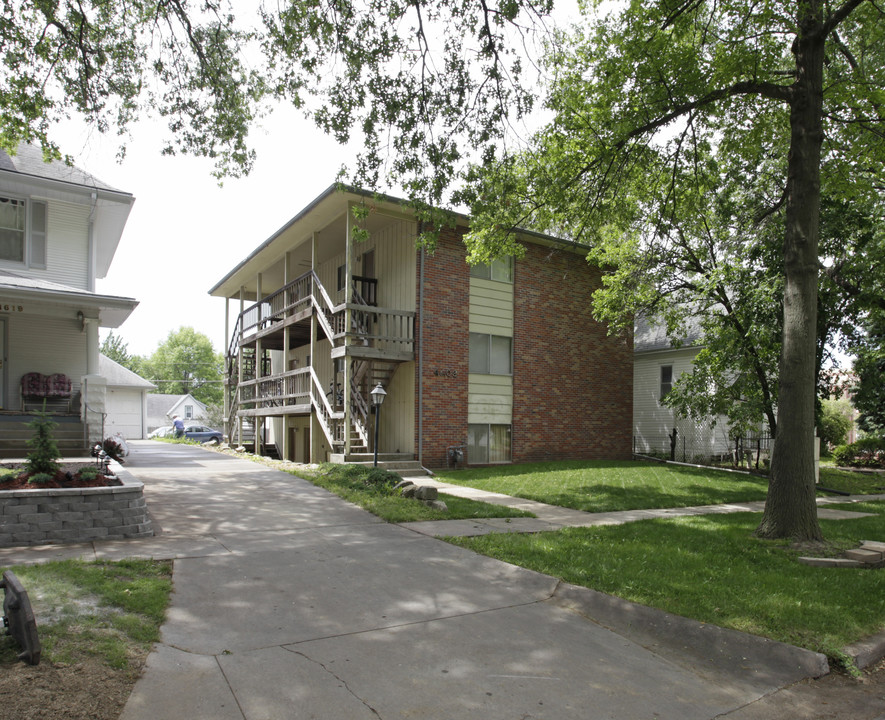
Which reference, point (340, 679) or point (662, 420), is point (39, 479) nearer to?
point (340, 679)

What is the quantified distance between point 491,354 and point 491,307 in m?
1.37

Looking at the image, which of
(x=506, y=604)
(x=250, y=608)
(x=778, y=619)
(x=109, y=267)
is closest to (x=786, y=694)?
(x=778, y=619)

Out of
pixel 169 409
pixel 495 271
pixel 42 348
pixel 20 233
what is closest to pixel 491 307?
pixel 495 271

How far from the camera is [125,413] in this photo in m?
40.6

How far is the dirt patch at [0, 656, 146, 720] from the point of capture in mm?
3125

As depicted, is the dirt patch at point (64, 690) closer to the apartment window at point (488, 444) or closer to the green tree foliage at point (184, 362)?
the apartment window at point (488, 444)

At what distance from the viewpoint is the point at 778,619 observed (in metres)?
4.91

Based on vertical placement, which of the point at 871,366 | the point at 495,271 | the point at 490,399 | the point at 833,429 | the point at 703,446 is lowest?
the point at 703,446

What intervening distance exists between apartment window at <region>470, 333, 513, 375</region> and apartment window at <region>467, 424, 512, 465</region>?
64.0 inches

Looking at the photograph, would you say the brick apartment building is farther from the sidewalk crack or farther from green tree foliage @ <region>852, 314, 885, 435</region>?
the sidewalk crack

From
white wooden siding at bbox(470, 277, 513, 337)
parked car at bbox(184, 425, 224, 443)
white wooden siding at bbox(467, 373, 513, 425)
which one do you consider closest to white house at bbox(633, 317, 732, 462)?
white wooden siding at bbox(470, 277, 513, 337)

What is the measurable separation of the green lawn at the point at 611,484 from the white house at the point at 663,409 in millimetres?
5234

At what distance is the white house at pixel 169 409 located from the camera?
61938mm

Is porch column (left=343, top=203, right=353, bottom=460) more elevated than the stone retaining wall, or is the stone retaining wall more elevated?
porch column (left=343, top=203, right=353, bottom=460)
